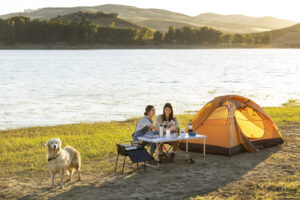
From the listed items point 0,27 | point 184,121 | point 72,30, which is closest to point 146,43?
point 72,30

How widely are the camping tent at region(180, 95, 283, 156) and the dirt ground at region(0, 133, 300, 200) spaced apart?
0.40 m

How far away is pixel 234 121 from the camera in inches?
454

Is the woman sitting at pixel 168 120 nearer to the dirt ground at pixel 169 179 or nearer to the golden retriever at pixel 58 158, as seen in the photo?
the dirt ground at pixel 169 179

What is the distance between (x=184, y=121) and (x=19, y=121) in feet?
30.6

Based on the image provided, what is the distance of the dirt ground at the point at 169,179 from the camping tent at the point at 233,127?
402 mm

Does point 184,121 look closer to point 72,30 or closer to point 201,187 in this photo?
point 201,187

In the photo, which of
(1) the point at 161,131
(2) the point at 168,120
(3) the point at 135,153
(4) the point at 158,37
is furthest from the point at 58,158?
(4) the point at 158,37

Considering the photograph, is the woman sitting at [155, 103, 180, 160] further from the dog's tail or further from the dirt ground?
the dog's tail

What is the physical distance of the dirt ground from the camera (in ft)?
26.3

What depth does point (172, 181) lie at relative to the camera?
882 cm

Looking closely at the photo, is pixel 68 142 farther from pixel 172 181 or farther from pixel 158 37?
pixel 158 37

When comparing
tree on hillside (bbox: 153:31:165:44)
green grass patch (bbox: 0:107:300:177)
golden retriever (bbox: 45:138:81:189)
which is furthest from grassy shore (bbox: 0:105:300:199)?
tree on hillside (bbox: 153:31:165:44)

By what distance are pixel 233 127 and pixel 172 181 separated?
138 inches

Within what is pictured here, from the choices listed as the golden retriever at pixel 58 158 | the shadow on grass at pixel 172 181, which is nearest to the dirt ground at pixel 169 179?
the shadow on grass at pixel 172 181
